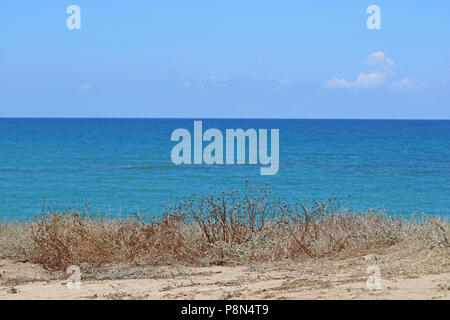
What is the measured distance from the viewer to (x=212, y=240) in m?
13.5

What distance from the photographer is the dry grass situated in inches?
490

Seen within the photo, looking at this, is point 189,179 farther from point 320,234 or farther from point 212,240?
point 320,234

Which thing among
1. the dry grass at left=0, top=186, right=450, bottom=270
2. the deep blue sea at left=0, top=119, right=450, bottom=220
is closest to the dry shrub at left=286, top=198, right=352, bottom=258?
the dry grass at left=0, top=186, right=450, bottom=270

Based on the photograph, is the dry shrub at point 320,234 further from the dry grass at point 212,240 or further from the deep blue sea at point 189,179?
the deep blue sea at point 189,179

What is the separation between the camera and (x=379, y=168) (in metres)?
47.3

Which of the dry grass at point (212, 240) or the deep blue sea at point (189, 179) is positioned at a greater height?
the deep blue sea at point (189, 179)

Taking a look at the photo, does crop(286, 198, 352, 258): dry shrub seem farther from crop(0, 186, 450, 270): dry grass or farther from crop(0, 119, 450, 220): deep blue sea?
crop(0, 119, 450, 220): deep blue sea

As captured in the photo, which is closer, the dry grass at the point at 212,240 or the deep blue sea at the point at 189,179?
the dry grass at the point at 212,240

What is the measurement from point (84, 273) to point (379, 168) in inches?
1503

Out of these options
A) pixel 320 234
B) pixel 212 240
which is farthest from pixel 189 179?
pixel 320 234

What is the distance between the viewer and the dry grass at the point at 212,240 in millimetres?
12453

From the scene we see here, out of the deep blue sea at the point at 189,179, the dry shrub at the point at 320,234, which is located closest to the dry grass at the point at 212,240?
the dry shrub at the point at 320,234
